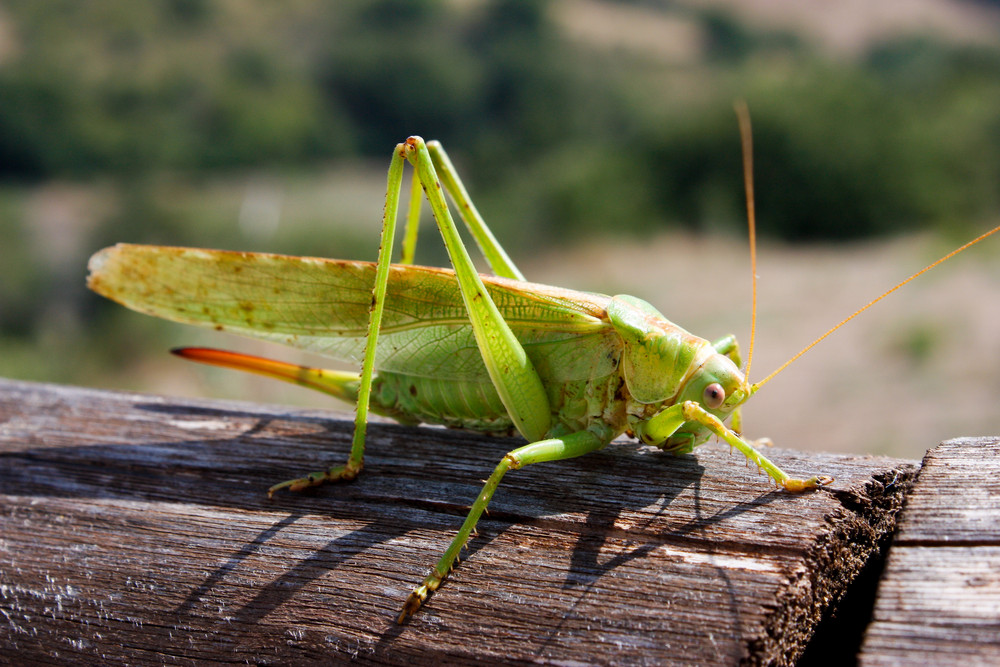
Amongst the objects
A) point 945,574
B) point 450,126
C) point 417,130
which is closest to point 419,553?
point 945,574

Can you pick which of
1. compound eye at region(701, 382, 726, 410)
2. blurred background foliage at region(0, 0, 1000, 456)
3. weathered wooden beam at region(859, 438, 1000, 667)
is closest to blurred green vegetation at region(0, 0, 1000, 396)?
blurred background foliage at region(0, 0, 1000, 456)

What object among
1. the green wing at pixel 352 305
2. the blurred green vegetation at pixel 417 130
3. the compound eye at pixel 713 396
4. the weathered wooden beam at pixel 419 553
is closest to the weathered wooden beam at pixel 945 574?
the weathered wooden beam at pixel 419 553

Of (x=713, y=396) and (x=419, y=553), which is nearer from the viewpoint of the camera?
(x=419, y=553)

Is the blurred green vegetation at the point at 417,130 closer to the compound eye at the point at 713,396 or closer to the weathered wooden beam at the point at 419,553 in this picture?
the weathered wooden beam at the point at 419,553

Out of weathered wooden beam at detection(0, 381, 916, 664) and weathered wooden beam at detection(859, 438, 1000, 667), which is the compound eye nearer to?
weathered wooden beam at detection(0, 381, 916, 664)

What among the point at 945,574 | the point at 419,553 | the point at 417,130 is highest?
the point at 417,130

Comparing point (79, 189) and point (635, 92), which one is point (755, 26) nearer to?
point (635, 92)

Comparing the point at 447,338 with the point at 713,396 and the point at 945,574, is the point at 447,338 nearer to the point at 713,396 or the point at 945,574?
the point at 713,396

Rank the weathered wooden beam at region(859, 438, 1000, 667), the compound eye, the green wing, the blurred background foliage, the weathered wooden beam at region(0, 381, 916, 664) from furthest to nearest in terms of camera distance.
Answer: the blurred background foliage
the green wing
the compound eye
the weathered wooden beam at region(0, 381, 916, 664)
the weathered wooden beam at region(859, 438, 1000, 667)
